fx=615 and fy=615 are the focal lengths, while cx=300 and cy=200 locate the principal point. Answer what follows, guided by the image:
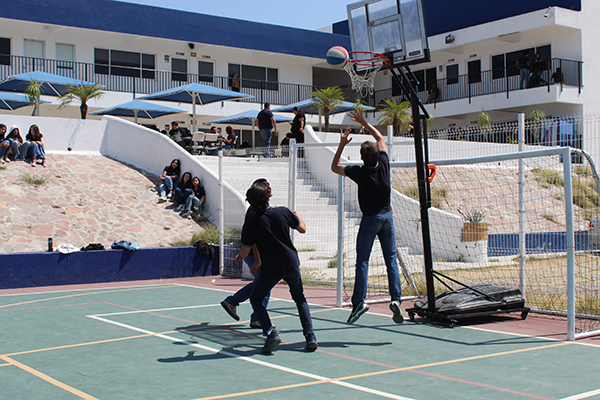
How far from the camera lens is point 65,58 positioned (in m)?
28.7

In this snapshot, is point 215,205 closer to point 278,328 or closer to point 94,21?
point 278,328

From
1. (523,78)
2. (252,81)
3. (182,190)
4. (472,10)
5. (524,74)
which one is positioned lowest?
(182,190)

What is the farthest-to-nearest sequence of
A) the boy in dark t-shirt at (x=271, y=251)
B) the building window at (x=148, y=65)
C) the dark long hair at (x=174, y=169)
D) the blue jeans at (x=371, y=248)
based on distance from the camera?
the building window at (x=148, y=65) < the dark long hair at (x=174, y=169) < the blue jeans at (x=371, y=248) < the boy in dark t-shirt at (x=271, y=251)

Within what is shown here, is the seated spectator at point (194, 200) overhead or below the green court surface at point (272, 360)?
overhead

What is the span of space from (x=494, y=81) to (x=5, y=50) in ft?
76.8

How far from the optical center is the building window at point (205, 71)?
106 feet

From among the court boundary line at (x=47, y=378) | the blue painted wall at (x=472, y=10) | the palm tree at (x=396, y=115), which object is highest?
the blue painted wall at (x=472, y=10)

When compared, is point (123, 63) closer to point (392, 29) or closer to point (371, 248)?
point (392, 29)

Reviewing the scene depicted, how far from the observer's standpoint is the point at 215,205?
1616cm

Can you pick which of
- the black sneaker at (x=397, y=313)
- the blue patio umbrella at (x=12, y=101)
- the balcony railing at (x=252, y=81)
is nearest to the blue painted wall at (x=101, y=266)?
the black sneaker at (x=397, y=313)

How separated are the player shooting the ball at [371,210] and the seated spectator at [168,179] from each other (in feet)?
35.6

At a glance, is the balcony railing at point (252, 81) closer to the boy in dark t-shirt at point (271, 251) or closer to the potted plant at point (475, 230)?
the potted plant at point (475, 230)

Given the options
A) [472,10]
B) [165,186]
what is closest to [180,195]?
[165,186]

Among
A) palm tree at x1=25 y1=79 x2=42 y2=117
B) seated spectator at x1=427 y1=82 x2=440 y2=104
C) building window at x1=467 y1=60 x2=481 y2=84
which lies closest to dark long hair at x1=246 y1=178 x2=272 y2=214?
palm tree at x1=25 y1=79 x2=42 y2=117
